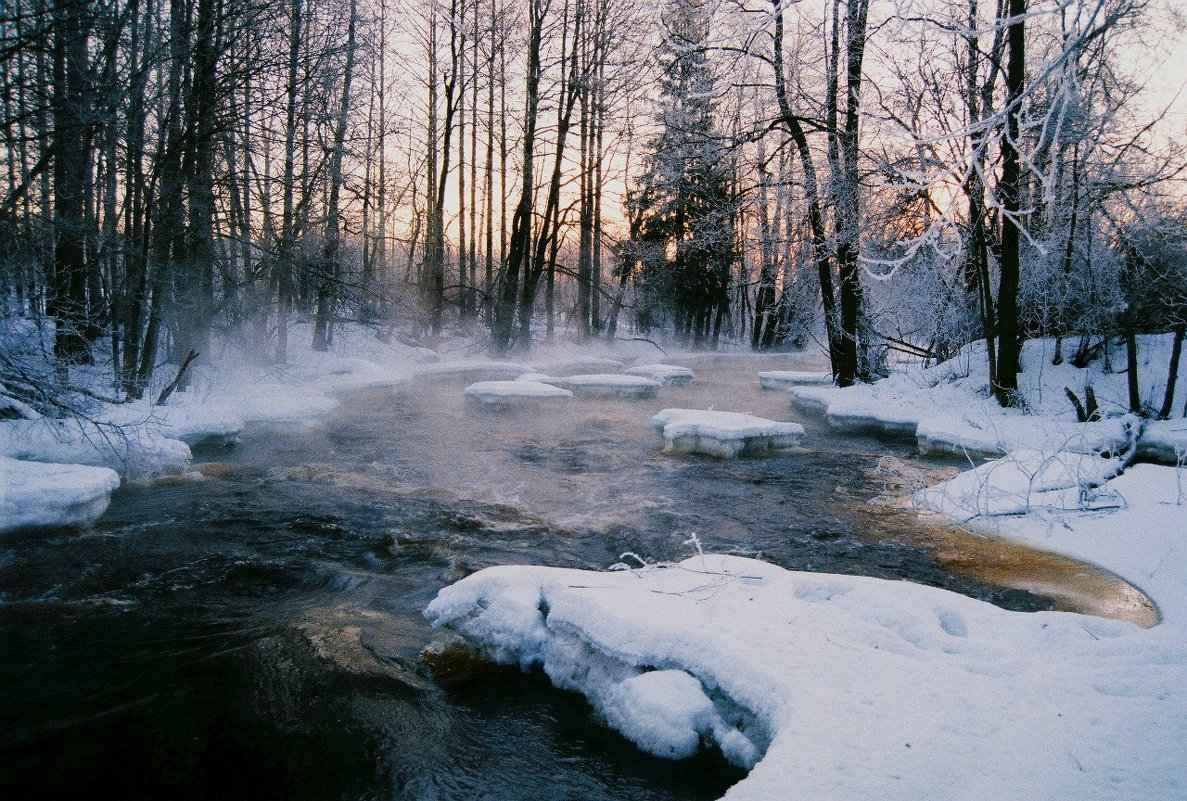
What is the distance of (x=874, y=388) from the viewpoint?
49.9ft

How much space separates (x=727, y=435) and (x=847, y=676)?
7.59m

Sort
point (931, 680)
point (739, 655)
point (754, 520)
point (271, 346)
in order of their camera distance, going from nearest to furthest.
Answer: point (931, 680) < point (739, 655) < point (754, 520) < point (271, 346)

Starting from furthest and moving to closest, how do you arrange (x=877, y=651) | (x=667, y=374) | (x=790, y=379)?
(x=667, y=374), (x=790, y=379), (x=877, y=651)

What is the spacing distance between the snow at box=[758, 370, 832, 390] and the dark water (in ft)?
27.7

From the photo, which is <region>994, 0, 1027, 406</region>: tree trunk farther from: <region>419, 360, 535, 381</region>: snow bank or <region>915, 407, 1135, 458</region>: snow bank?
<region>419, 360, 535, 381</region>: snow bank

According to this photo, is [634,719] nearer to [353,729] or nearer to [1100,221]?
[353,729]

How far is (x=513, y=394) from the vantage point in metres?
14.7

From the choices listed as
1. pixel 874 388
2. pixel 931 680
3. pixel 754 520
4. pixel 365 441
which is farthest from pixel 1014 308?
pixel 365 441

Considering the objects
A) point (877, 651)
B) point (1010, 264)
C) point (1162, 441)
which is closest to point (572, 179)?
point (1010, 264)

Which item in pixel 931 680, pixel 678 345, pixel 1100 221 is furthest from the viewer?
pixel 678 345

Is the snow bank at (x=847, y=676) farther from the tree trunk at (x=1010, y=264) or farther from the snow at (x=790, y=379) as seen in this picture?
the snow at (x=790, y=379)

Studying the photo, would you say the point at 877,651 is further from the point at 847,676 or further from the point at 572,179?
the point at 572,179

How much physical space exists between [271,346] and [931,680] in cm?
1885

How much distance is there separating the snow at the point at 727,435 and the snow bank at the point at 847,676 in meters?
6.00
